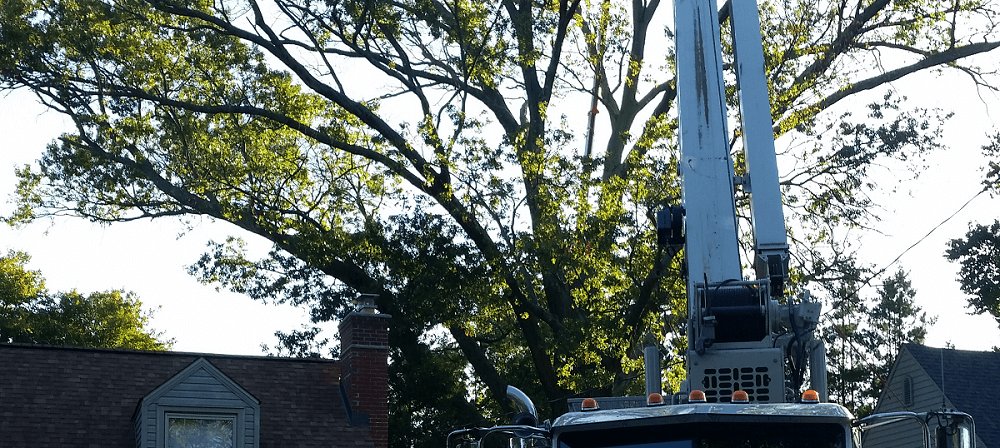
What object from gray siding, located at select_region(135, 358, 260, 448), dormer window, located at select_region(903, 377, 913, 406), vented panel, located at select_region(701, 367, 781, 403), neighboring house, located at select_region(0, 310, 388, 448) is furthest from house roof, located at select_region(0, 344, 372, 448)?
dormer window, located at select_region(903, 377, 913, 406)

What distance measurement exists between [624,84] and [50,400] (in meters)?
17.4

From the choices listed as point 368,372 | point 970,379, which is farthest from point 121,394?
point 970,379

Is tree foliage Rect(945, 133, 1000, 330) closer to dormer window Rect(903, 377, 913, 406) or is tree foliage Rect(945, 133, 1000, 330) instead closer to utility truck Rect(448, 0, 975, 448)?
dormer window Rect(903, 377, 913, 406)

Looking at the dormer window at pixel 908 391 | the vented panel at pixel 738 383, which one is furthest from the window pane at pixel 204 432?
the dormer window at pixel 908 391

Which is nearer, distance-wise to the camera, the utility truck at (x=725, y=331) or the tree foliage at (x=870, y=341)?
the utility truck at (x=725, y=331)

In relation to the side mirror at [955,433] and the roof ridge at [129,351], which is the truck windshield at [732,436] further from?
the roof ridge at [129,351]

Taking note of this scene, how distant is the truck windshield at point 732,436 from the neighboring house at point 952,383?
2025cm

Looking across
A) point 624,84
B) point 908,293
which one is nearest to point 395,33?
point 624,84

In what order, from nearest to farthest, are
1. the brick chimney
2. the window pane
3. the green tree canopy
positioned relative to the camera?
the window pane
the brick chimney
the green tree canopy

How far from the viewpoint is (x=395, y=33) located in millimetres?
27516

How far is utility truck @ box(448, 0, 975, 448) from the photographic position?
25.0ft

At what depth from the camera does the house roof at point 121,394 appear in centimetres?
1894

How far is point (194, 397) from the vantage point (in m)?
19.6

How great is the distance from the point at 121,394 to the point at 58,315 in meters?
30.5
